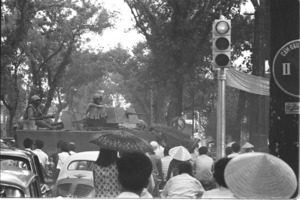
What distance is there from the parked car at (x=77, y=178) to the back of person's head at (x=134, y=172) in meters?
2.88

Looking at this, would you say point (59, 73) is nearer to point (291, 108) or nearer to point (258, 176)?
point (291, 108)

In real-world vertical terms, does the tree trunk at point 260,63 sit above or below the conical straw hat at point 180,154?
above

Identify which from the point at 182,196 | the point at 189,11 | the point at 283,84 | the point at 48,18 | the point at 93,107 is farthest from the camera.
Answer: the point at 93,107

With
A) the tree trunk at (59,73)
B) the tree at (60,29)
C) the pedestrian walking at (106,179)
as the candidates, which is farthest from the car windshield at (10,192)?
the tree trunk at (59,73)

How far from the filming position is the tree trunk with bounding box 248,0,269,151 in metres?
7.28

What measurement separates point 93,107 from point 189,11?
413cm

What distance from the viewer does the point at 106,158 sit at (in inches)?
245

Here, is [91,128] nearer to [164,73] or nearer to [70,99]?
[70,99]

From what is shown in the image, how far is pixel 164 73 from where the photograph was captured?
30.9 feet

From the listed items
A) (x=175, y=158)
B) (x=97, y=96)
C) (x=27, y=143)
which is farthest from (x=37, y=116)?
(x=175, y=158)

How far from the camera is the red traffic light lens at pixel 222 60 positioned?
7.11 m

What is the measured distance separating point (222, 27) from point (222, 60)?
1.10 ft

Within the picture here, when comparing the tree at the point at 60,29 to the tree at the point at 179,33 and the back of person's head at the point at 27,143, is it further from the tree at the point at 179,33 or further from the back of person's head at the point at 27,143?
the back of person's head at the point at 27,143

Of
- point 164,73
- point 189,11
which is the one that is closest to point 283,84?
point 189,11
